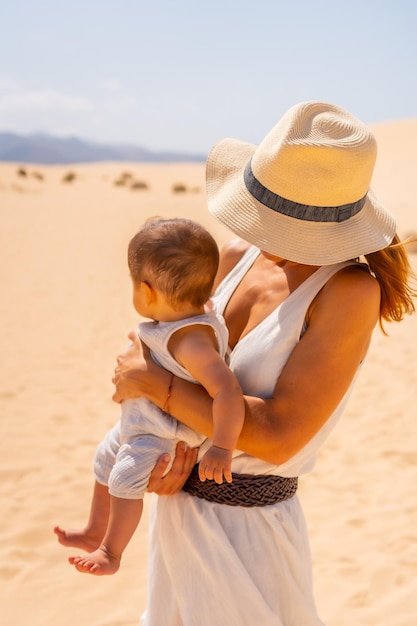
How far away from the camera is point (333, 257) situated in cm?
225

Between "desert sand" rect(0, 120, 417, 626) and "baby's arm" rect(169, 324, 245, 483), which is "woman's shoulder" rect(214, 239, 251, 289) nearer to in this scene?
"baby's arm" rect(169, 324, 245, 483)

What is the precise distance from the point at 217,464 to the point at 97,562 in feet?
1.82

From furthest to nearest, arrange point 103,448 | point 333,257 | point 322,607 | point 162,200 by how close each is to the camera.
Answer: point 162,200 → point 322,607 → point 103,448 → point 333,257

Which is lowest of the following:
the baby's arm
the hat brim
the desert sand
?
the desert sand

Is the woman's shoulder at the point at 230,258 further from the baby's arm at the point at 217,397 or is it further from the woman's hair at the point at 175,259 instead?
the baby's arm at the point at 217,397

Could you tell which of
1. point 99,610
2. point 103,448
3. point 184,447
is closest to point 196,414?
point 184,447

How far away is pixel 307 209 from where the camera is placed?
7.45 feet

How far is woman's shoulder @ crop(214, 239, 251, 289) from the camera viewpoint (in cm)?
287

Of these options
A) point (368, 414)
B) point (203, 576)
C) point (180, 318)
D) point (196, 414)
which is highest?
point (180, 318)

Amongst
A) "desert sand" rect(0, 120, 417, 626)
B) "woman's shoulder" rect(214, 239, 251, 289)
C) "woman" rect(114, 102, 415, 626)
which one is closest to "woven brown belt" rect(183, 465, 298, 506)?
"woman" rect(114, 102, 415, 626)

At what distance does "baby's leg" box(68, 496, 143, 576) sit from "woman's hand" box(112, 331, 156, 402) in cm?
31

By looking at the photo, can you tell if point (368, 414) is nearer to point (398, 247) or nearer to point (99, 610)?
point (99, 610)

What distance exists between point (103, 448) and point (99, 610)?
1.96m

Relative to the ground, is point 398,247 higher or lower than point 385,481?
higher
